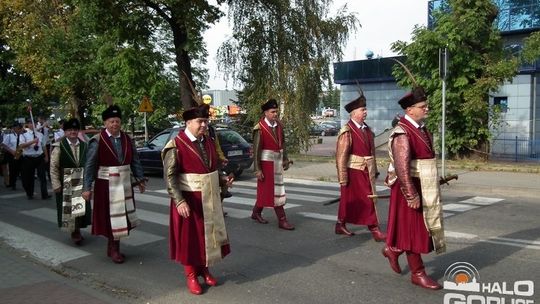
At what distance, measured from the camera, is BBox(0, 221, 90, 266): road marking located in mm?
7047

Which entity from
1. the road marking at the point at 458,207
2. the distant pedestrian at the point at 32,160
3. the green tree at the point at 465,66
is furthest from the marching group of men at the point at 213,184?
the green tree at the point at 465,66

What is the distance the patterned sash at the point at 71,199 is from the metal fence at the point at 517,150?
15.2m

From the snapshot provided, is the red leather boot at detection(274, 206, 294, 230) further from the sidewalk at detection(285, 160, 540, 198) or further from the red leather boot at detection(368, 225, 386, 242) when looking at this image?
the sidewalk at detection(285, 160, 540, 198)

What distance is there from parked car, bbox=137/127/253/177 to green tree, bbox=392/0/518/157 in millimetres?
5954

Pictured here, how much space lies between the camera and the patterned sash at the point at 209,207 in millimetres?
5305

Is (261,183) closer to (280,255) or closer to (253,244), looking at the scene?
(253,244)

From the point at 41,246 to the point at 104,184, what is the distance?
193 cm

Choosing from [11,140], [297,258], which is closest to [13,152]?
[11,140]

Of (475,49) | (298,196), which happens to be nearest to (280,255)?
(298,196)

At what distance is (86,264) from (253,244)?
2136mm

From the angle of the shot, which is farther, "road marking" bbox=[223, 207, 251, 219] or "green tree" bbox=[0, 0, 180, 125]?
"green tree" bbox=[0, 0, 180, 125]

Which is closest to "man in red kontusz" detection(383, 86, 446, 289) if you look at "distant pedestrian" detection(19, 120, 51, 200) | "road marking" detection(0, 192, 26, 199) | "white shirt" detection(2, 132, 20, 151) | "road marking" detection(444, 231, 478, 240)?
"road marking" detection(444, 231, 478, 240)

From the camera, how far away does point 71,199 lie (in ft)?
25.0

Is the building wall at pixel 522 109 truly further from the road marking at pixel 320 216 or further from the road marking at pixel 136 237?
the road marking at pixel 136 237
